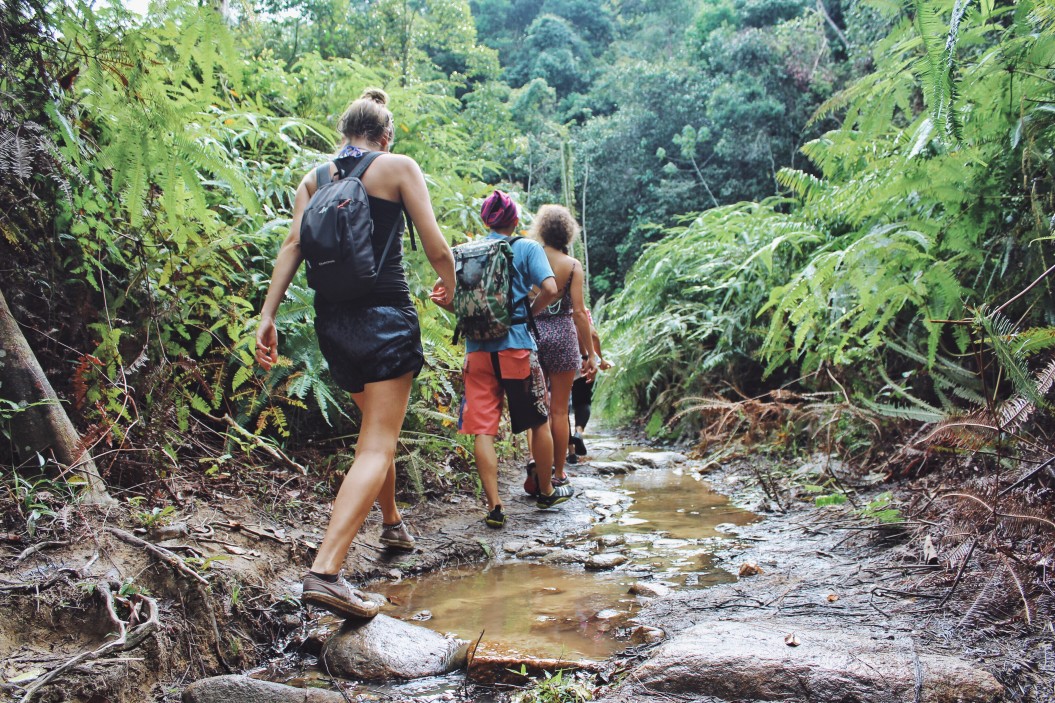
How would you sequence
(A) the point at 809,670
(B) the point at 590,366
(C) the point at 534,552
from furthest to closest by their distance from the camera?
(B) the point at 590,366 < (C) the point at 534,552 < (A) the point at 809,670

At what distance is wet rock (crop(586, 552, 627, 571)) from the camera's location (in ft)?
11.0

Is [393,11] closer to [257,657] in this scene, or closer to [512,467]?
[512,467]

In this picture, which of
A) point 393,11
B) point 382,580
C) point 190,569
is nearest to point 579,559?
point 382,580

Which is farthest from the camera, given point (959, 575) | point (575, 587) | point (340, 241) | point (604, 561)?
point (604, 561)

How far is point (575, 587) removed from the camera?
3.09m

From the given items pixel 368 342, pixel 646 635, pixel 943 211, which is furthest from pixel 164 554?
pixel 943 211

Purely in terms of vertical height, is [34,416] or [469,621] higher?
[34,416]

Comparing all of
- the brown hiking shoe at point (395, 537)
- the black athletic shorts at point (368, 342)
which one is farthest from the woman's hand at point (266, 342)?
the brown hiking shoe at point (395, 537)

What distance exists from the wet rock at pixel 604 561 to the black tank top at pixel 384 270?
4.99 ft

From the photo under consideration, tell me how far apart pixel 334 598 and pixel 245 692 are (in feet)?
1.54

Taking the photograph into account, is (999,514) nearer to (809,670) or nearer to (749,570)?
(749,570)

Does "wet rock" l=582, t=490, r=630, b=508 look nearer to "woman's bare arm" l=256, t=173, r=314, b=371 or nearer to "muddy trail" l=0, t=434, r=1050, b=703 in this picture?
"muddy trail" l=0, t=434, r=1050, b=703

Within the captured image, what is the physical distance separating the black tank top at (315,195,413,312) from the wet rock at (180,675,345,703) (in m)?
1.39

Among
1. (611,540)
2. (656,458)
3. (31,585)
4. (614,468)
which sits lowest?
(656,458)
